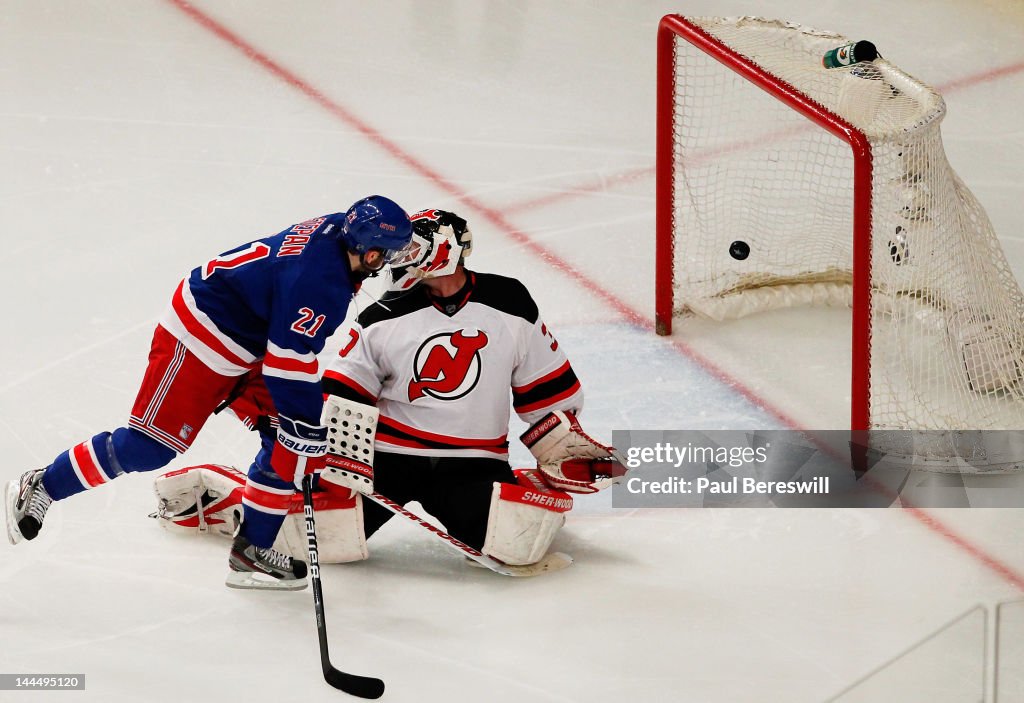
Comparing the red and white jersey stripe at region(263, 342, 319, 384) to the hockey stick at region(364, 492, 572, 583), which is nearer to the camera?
the red and white jersey stripe at region(263, 342, 319, 384)

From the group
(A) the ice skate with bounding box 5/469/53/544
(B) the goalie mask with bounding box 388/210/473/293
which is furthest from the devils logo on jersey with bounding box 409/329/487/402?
(A) the ice skate with bounding box 5/469/53/544

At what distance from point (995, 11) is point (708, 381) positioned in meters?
2.72

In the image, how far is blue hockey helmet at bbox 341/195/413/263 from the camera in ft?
9.78

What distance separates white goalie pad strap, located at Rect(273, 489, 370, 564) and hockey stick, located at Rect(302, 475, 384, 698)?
104 mm

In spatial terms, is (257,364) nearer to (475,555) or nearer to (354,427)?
(354,427)

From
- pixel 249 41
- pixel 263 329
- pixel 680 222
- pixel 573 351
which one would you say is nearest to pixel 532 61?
pixel 249 41

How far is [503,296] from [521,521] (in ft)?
1.48

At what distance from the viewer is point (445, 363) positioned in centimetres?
327

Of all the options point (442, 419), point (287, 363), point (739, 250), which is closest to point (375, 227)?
point (287, 363)

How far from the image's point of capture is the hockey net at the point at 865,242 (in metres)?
3.68

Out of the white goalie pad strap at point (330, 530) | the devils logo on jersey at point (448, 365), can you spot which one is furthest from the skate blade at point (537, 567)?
the devils logo on jersey at point (448, 365)

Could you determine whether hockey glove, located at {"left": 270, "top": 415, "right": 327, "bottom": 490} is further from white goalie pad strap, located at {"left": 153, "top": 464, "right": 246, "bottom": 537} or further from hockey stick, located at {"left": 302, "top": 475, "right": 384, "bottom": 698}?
white goalie pad strap, located at {"left": 153, "top": 464, "right": 246, "bottom": 537}

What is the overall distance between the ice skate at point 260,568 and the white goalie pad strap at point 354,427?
258 mm

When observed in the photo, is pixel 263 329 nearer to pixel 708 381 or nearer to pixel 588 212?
pixel 708 381
